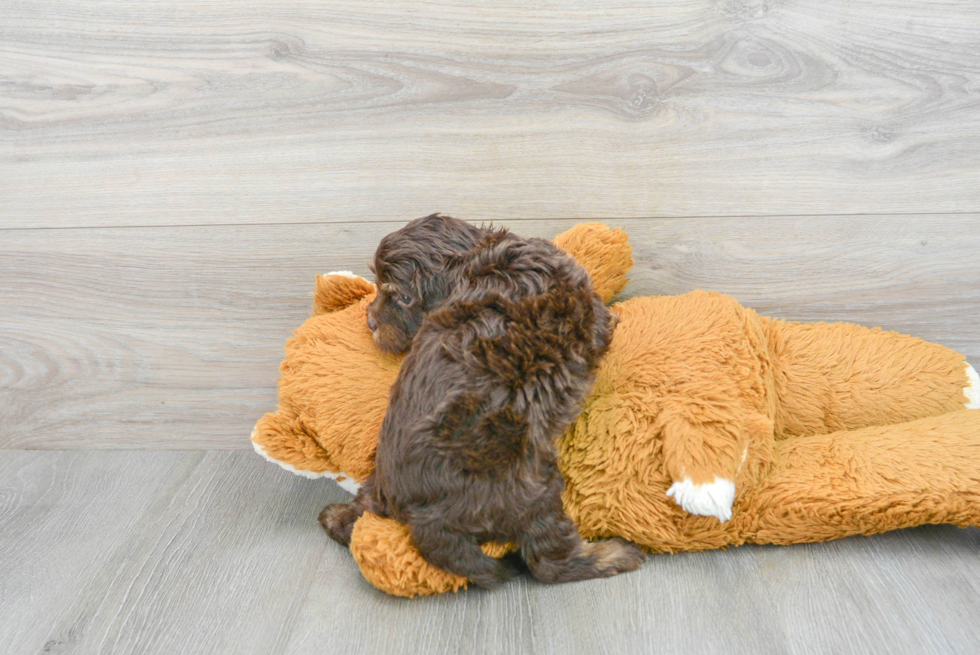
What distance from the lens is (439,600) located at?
1039 millimetres

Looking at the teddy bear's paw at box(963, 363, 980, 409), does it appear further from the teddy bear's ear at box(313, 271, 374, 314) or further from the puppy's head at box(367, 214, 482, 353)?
the teddy bear's ear at box(313, 271, 374, 314)

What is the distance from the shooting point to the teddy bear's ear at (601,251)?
3.97ft

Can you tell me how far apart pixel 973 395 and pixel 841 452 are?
29 cm

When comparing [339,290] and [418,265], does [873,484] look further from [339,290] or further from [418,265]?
[339,290]

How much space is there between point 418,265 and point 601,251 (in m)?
0.36

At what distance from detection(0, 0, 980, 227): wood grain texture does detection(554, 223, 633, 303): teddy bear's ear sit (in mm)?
104

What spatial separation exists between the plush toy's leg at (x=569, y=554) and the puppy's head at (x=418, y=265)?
1.24 ft

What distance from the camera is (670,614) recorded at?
0.98m

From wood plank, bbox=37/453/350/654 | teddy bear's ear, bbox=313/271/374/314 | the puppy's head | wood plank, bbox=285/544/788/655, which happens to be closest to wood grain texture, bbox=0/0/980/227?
teddy bear's ear, bbox=313/271/374/314

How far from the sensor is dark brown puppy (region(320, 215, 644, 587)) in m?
0.94

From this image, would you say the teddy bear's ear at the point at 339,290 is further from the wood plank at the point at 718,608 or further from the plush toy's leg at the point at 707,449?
the plush toy's leg at the point at 707,449

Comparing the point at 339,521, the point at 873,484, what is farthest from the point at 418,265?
the point at 873,484

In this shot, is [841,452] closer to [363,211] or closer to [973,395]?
[973,395]

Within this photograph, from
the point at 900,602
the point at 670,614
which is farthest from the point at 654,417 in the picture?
the point at 900,602
